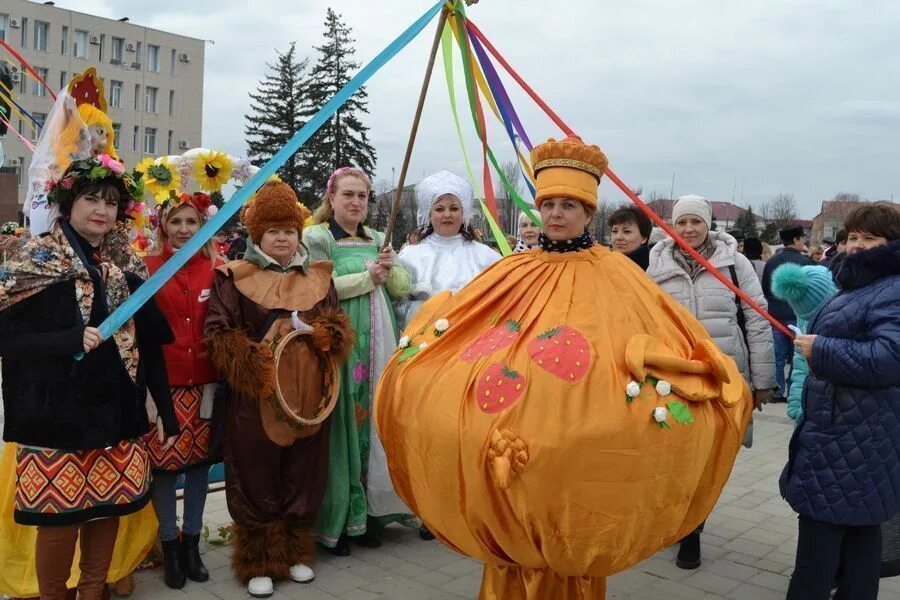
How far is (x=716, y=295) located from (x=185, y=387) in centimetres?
282

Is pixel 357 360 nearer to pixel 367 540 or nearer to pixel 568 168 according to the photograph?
pixel 367 540

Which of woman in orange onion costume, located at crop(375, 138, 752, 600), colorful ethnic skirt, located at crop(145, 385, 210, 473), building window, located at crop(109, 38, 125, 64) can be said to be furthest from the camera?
building window, located at crop(109, 38, 125, 64)

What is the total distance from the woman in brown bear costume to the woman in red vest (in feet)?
0.44

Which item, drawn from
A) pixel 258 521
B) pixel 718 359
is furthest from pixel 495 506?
pixel 258 521

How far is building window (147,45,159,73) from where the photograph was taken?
45.3 m

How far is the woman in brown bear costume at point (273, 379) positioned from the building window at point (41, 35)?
45333 millimetres

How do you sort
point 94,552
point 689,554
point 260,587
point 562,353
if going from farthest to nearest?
point 689,554
point 260,587
point 94,552
point 562,353

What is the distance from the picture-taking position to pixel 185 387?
3.87 metres

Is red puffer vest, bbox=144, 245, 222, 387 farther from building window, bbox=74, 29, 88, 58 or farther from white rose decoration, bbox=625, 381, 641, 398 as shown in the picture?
building window, bbox=74, 29, 88, 58

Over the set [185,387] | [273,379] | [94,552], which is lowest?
[94,552]

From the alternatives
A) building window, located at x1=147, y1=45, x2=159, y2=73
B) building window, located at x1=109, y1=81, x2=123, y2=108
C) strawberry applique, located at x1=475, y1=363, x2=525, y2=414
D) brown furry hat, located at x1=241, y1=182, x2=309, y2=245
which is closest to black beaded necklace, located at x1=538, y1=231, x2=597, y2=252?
strawberry applique, located at x1=475, y1=363, x2=525, y2=414

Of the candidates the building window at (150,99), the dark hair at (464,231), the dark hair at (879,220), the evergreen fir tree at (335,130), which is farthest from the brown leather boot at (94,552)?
the building window at (150,99)

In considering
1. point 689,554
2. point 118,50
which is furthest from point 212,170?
point 118,50

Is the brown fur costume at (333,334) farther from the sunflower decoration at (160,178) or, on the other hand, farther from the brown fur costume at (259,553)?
the sunflower decoration at (160,178)
